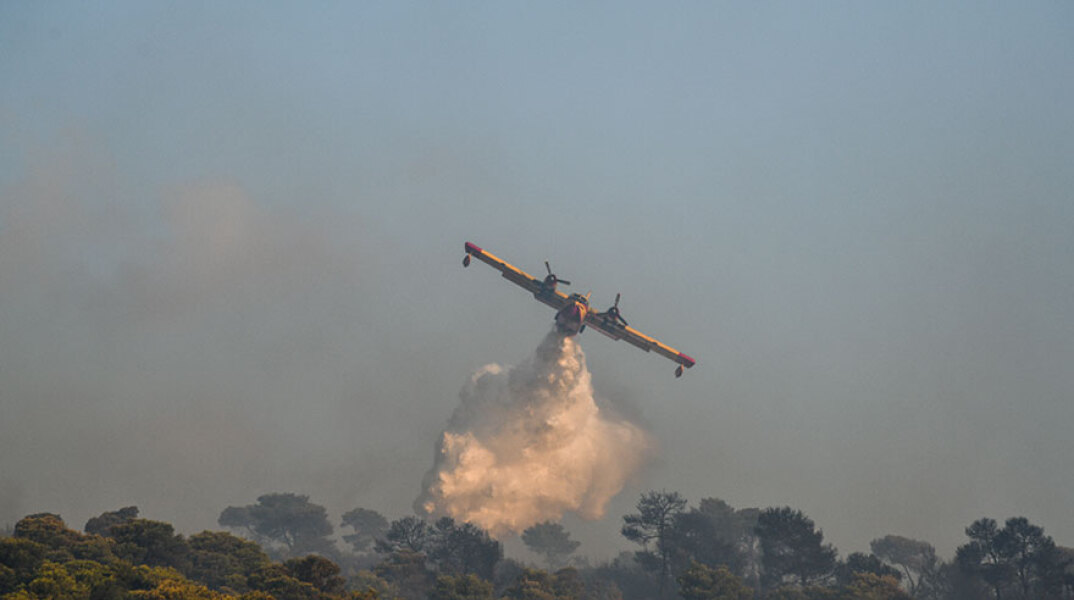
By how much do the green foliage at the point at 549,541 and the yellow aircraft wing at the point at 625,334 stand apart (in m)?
63.7

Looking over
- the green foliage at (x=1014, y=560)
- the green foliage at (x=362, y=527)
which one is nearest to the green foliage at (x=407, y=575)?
the green foliage at (x=1014, y=560)

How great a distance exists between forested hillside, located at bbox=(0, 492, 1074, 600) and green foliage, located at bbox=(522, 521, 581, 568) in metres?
36.9

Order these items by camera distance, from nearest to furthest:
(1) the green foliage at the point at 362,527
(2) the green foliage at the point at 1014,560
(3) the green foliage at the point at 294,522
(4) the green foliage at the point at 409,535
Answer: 1. (2) the green foliage at the point at 1014,560
2. (4) the green foliage at the point at 409,535
3. (3) the green foliage at the point at 294,522
4. (1) the green foliage at the point at 362,527

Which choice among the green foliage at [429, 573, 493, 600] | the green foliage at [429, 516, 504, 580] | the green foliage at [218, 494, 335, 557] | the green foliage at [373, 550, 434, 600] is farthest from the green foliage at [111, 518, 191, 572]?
the green foliage at [218, 494, 335, 557]

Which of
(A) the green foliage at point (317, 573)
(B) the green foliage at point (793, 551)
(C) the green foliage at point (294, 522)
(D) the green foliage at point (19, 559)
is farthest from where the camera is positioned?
(C) the green foliage at point (294, 522)

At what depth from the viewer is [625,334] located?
91875mm

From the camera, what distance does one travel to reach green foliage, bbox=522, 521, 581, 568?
148m

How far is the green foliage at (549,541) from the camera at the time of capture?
148125 millimetres

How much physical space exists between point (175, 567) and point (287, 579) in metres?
15.8

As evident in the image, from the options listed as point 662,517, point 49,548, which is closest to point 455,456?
point 662,517

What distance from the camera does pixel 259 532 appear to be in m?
140

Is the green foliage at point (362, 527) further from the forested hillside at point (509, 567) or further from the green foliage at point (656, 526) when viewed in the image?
the green foliage at point (656, 526)

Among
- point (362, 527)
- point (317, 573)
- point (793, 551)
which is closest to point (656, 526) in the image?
point (793, 551)

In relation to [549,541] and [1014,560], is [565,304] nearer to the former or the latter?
[1014,560]
